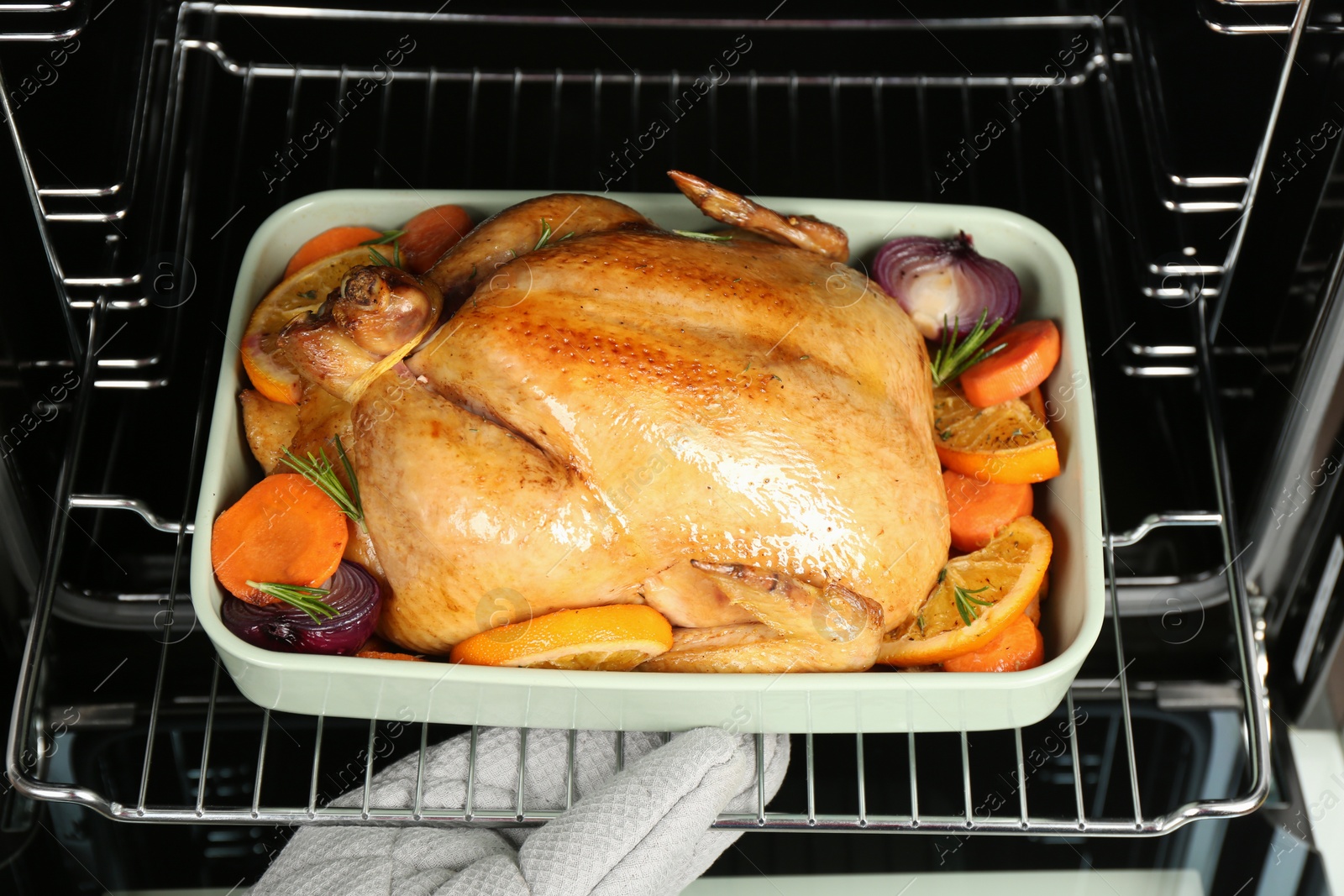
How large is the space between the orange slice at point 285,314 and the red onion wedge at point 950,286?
790 mm

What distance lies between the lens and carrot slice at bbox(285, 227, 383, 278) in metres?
2.19

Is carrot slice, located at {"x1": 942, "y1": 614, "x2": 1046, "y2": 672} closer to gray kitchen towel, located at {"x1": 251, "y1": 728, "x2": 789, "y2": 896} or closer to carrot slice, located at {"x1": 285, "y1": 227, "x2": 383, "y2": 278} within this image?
gray kitchen towel, located at {"x1": 251, "y1": 728, "x2": 789, "y2": 896}

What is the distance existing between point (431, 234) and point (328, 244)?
6.4 inches

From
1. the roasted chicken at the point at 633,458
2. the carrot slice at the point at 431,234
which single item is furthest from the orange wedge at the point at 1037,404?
the carrot slice at the point at 431,234

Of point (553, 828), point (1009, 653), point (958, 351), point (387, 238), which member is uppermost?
point (387, 238)

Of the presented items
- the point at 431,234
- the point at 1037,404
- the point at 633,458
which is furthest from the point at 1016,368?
the point at 431,234

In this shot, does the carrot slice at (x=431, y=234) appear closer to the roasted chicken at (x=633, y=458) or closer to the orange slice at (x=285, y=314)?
the orange slice at (x=285, y=314)

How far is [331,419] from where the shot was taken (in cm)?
195

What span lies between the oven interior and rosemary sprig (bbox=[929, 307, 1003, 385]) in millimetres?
282

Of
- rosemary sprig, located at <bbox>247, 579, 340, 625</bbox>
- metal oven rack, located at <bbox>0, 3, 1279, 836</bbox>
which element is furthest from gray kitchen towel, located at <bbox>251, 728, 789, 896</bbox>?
rosemary sprig, located at <bbox>247, 579, 340, 625</bbox>

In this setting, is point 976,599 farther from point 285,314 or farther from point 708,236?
point 285,314

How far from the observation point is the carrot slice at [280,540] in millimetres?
1848

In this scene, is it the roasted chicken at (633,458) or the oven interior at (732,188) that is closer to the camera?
the roasted chicken at (633,458)

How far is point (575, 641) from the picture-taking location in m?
1.83
